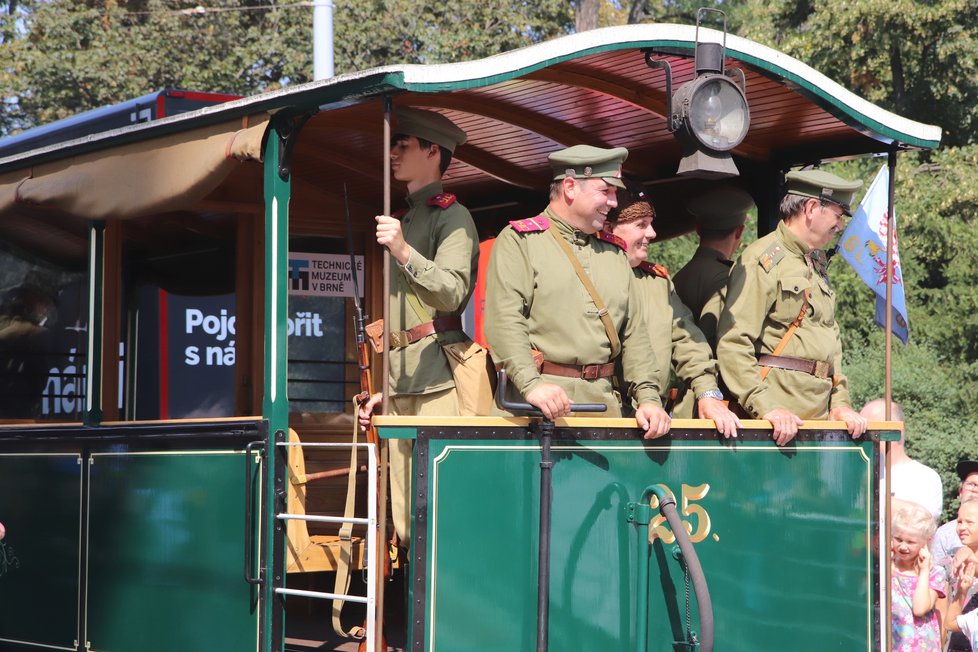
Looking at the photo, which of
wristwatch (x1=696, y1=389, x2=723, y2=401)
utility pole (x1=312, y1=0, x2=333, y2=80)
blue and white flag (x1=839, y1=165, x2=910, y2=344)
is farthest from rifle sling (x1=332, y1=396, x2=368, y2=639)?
utility pole (x1=312, y1=0, x2=333, y2=80)

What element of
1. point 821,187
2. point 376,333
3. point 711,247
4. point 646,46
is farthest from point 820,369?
point 376,333

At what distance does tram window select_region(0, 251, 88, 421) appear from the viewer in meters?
6.41

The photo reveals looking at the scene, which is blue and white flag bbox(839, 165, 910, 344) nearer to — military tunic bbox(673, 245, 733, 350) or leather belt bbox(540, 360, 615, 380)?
military tunic bbox(673, 245, 733, 350)

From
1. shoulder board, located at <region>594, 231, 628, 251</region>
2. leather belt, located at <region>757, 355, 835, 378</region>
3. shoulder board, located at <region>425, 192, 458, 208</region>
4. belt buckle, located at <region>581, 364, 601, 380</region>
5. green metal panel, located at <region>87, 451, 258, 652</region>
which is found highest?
shoulder board, located at <region>425, 192, 458, 208</region>

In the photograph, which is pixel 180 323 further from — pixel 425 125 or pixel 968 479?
pixel 968 479

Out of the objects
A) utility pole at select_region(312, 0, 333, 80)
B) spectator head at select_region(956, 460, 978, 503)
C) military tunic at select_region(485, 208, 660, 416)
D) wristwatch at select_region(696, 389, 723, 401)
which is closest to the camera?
military tunic at select_region(485, 208, 660, 416)

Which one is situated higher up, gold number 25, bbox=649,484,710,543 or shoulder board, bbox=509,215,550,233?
shoulder board, bbox=509,215,550,233

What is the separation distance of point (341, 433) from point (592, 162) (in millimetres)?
2381

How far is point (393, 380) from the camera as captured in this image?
4906 mm

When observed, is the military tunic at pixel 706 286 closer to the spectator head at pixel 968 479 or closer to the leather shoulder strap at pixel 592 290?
the leather shoulder strap at pixel 592 290

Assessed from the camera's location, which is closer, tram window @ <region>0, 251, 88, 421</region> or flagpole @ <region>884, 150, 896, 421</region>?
flagpole @ <region>884, 150, 896, 421</region>

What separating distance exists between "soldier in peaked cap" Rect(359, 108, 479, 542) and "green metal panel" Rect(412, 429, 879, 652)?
1.70 feet

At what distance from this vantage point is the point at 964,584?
5641 mm

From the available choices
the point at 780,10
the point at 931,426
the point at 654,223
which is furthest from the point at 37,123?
the point at 654,223
